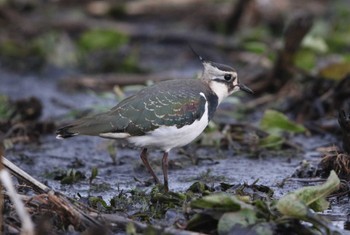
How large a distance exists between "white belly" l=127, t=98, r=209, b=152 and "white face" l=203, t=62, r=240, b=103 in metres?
0.59

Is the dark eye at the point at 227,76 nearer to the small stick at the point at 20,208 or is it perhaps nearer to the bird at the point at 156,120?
the bird at the point at 156,120

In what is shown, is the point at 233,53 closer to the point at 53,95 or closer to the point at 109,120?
the point at 53,95

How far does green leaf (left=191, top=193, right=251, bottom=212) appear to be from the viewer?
210 inches

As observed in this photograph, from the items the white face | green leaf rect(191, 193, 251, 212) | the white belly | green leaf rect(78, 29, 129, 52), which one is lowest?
green leaf rect(78, 29, 129, 52)

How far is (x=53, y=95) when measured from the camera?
11391 mm

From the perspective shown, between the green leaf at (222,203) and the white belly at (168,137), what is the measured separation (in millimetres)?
1299

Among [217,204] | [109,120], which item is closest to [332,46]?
[109,120]

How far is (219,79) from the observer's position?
7.29 metres

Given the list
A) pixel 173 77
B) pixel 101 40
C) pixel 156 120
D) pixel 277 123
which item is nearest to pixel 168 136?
pixel 156 120

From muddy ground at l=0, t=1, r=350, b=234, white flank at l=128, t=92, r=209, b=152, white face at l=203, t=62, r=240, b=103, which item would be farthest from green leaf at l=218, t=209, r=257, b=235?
white face at l=203, t=62, r=240, b=103

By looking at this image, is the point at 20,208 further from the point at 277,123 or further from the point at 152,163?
the point at 277,123

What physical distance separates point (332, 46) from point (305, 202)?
7.71 metres

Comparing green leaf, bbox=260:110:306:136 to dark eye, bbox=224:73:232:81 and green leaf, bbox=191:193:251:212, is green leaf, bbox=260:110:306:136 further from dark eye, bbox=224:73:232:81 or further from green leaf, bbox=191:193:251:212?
green leaf, bbox=191:193:251:212

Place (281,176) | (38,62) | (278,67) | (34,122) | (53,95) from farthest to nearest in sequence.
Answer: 1. (38,62)
2. (53,95)
3. (278,67)
4. (34,122)
5. (281,176)
